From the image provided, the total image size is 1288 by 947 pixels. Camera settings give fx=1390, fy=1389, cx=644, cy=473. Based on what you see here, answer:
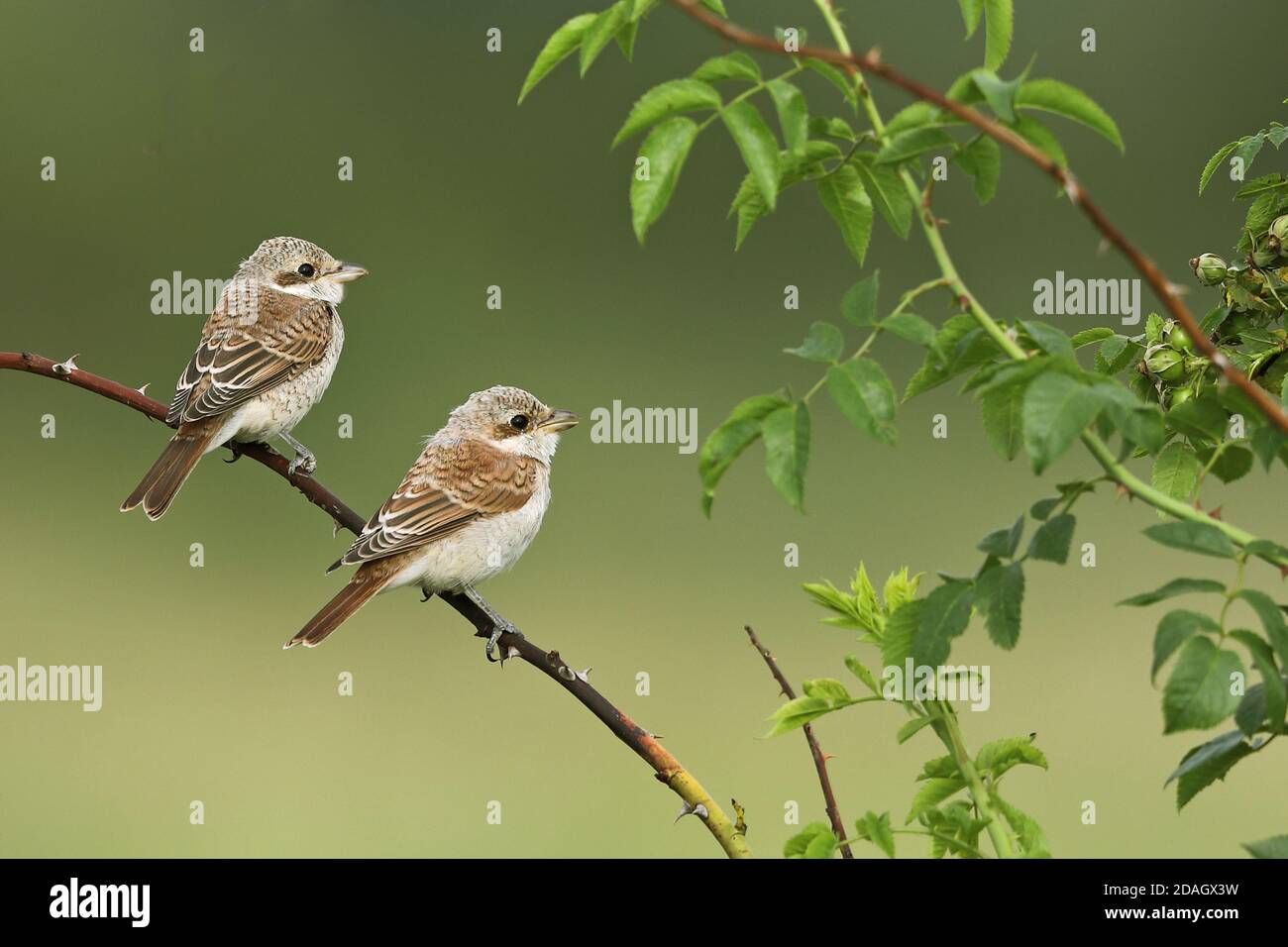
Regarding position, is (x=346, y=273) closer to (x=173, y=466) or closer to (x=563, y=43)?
(x=173, y=466)

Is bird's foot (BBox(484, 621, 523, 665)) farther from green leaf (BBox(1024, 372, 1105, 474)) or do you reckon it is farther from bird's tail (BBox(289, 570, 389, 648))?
green leaf (BBox(1024, 372, 1105, 474))

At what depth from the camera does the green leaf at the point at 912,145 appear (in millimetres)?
773

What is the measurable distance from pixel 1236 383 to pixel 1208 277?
0.47 m

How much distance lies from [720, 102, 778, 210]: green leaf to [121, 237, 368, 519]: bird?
3.03 feet

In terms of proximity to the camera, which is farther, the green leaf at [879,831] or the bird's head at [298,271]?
the bird's head at [298,271]

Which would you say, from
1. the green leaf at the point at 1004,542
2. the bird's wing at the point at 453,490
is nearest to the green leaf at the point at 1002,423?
the green leaf at the point at 1004,542

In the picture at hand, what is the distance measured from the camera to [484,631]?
47.1 inches

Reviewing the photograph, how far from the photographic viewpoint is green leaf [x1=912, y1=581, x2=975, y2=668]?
832 mm

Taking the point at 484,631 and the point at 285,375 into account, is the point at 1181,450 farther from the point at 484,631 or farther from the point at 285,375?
the point at 285,375

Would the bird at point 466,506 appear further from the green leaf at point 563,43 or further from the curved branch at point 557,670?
the green leaf at point 563,43

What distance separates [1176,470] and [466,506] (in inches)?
39.3

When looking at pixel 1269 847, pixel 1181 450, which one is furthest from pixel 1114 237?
pixel 1181 450

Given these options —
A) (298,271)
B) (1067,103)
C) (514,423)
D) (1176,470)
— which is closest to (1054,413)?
(1067,103)

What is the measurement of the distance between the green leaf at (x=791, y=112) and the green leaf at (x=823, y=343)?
113 mm
